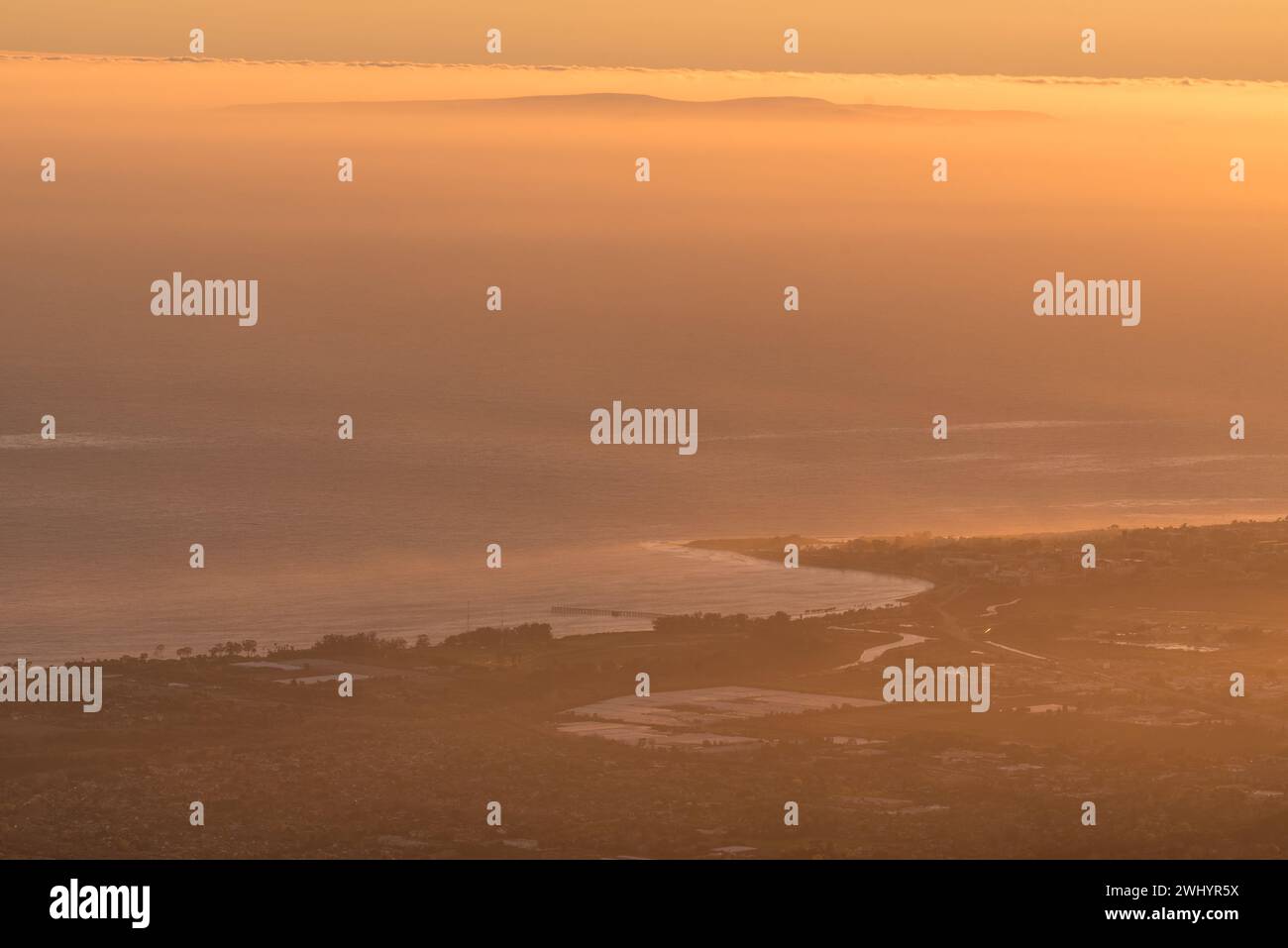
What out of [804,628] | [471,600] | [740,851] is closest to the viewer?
[740,851]

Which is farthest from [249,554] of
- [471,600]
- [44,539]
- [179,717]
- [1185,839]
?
[1185,839]

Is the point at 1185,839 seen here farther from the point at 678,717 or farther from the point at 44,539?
the point at 44,539

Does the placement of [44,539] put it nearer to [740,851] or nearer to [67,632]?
[67,632]

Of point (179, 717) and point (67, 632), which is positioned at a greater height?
point (67, 632)

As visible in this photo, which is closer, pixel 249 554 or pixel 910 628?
pixel 910 628

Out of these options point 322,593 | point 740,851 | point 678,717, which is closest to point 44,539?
point 322,593
